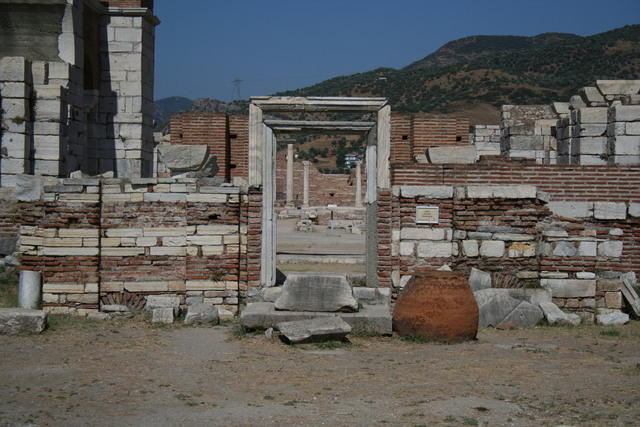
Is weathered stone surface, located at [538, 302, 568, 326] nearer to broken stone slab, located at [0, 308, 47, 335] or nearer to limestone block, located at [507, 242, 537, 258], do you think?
limestone block, located at [507, 242, 537, 258]

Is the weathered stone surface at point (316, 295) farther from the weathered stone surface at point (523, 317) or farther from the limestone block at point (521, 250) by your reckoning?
the limestone block at point (521, 250)

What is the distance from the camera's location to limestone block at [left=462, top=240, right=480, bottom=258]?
37.2 feet

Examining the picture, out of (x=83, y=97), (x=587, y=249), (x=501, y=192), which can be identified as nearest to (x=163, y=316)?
(x=501, y=192)

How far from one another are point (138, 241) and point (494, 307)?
525 centimetres

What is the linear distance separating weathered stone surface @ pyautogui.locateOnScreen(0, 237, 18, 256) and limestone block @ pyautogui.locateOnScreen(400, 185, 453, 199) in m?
6.04

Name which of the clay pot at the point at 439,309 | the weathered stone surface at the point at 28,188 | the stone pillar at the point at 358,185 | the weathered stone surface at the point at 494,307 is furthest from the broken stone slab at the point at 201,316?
the stone pillar at the point at 358,185

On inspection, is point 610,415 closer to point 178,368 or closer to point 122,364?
point 178,368

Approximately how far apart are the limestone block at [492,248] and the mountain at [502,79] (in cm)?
4431

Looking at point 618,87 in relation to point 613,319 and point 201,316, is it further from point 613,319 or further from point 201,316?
point 201,316

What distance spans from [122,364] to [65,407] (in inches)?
68.1

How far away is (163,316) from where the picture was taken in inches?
416

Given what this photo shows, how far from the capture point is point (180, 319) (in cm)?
1078

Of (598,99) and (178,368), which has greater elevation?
(598,99)

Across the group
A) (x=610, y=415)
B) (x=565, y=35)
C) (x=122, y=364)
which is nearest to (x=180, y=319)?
(x=122, y=364)
